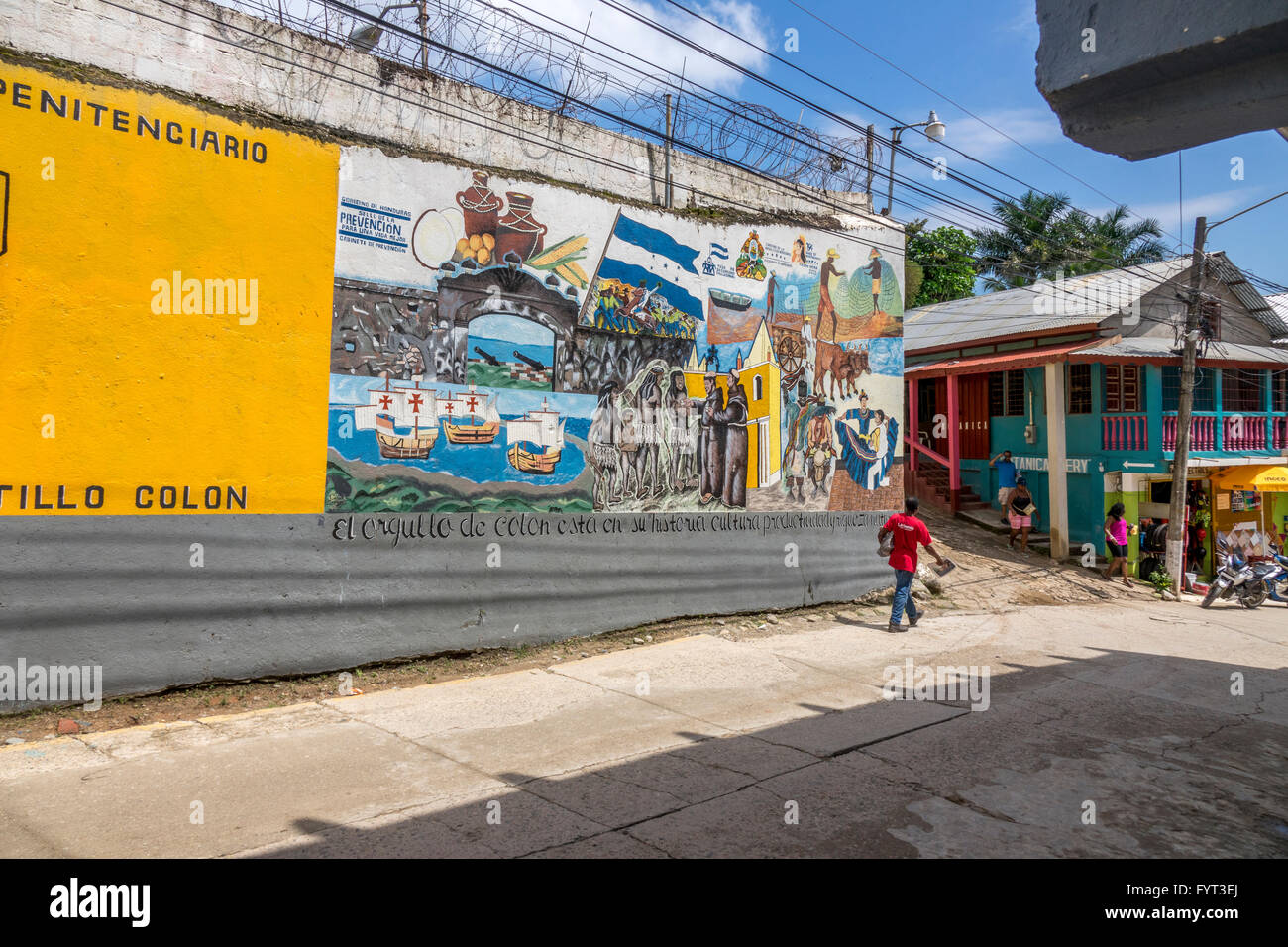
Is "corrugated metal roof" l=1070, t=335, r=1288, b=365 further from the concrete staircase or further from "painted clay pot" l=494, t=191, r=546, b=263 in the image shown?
"painted clay pot" l=494, t=191, r=546, b=263

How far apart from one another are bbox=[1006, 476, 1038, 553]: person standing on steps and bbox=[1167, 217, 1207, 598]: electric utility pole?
2551 millimetres

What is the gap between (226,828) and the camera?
443cm

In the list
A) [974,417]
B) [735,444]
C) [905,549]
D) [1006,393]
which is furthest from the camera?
[974,417]

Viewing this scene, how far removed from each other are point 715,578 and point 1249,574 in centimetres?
1165

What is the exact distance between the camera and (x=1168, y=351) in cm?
1789

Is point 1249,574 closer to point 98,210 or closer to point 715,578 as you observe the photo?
point 715,578

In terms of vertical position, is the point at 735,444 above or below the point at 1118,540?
above

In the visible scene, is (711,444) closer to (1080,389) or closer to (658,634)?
(658,634)

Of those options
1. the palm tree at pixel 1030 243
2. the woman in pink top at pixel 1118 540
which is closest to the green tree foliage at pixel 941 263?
the palm tree at pixel 1030 243

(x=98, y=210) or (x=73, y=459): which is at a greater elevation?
(x=98, y=210)

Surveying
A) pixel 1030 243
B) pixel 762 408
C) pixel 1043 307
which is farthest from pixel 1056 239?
pixel 762 408

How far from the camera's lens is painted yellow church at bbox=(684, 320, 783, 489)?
1079cm

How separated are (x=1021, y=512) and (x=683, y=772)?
14458mm
